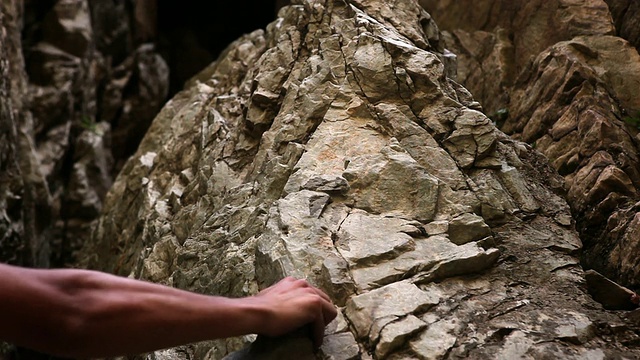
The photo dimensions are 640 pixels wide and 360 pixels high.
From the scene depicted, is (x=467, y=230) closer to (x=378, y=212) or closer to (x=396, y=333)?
(x=378, y=212)

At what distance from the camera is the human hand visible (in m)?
2.82

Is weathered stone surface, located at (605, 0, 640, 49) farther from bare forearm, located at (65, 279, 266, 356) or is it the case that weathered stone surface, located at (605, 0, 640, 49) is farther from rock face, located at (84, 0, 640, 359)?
bare forearm, located at (65, 279, 266, 356)

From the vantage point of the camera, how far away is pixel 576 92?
5555 millimetres

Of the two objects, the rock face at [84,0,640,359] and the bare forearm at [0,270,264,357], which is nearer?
the bare forearm at [0,270,264,357]

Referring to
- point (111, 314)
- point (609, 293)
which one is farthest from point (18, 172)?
point (609, 293)

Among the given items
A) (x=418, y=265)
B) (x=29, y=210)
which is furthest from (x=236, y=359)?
(x=29, y=210)

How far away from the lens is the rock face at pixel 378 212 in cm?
318

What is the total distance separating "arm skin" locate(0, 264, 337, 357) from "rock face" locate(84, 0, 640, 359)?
386 mm

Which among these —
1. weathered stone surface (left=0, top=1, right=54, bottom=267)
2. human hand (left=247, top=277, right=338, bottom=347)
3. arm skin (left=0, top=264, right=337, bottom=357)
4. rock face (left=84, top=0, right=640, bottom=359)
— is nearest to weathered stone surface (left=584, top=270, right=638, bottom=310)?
rock face (left=84, top=0, right=640, bottom=359)

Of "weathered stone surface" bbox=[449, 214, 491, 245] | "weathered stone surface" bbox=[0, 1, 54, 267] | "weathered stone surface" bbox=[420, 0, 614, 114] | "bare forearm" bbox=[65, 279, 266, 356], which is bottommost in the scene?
"weathered stone surface" bbox=[0, 1, 54, 267]

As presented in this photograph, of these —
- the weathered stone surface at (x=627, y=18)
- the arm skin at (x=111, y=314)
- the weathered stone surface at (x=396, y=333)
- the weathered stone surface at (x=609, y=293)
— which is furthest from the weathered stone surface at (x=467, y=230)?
the weathered stone surface at (x=627, y=18)

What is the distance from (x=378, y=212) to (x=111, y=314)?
75.7 inches

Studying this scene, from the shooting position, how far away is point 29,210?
9930mm

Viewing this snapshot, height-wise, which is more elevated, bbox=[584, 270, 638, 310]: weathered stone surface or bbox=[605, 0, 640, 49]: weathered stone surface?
bbox=[605, 0, 640, 49]: weathered stone surface
